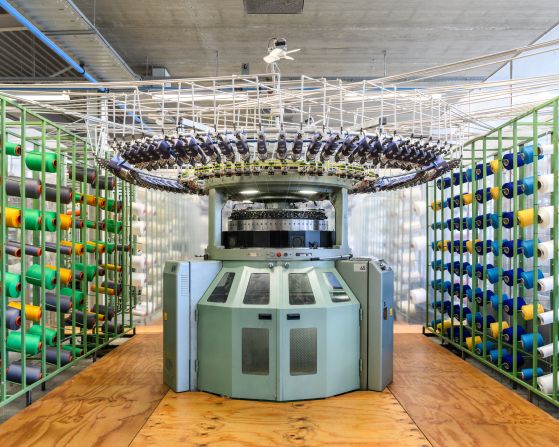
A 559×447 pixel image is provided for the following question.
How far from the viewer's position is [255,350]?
16.5 ft

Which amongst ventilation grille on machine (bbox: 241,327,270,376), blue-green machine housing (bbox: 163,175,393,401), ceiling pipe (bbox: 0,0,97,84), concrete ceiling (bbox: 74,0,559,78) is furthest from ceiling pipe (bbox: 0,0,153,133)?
ventilation grille on machine (bbox: 241,327,270,376)

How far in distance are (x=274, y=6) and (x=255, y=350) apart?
14.7ft

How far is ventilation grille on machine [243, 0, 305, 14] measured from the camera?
601 centimetres

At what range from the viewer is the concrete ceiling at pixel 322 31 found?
6.97 m

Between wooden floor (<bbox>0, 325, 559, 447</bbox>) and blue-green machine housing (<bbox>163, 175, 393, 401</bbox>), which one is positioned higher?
blue-green machine housing (<bbox>163, 175, 393, 401</bbox>)

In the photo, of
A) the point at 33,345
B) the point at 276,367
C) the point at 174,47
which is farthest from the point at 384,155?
the point at 174,47

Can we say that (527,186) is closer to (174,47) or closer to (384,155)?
(384,155)

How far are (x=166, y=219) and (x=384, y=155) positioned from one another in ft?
24.4

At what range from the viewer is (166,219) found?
11219 millimetres

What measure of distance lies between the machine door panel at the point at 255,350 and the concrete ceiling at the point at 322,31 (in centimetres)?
462

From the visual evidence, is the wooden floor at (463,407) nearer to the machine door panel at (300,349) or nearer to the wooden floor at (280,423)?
the wooden floor at (280,423)

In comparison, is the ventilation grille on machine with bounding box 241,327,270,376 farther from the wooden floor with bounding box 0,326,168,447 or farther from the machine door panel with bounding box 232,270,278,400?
the wooden floor with bounding box 0,326,168,447

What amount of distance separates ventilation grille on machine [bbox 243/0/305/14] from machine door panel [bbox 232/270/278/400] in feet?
12.6

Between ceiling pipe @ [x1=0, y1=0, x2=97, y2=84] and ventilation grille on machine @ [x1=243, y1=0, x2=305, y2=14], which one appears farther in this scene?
ventilation grille on machine @ [x1=243, y1=0, x2=305, y2=14]
